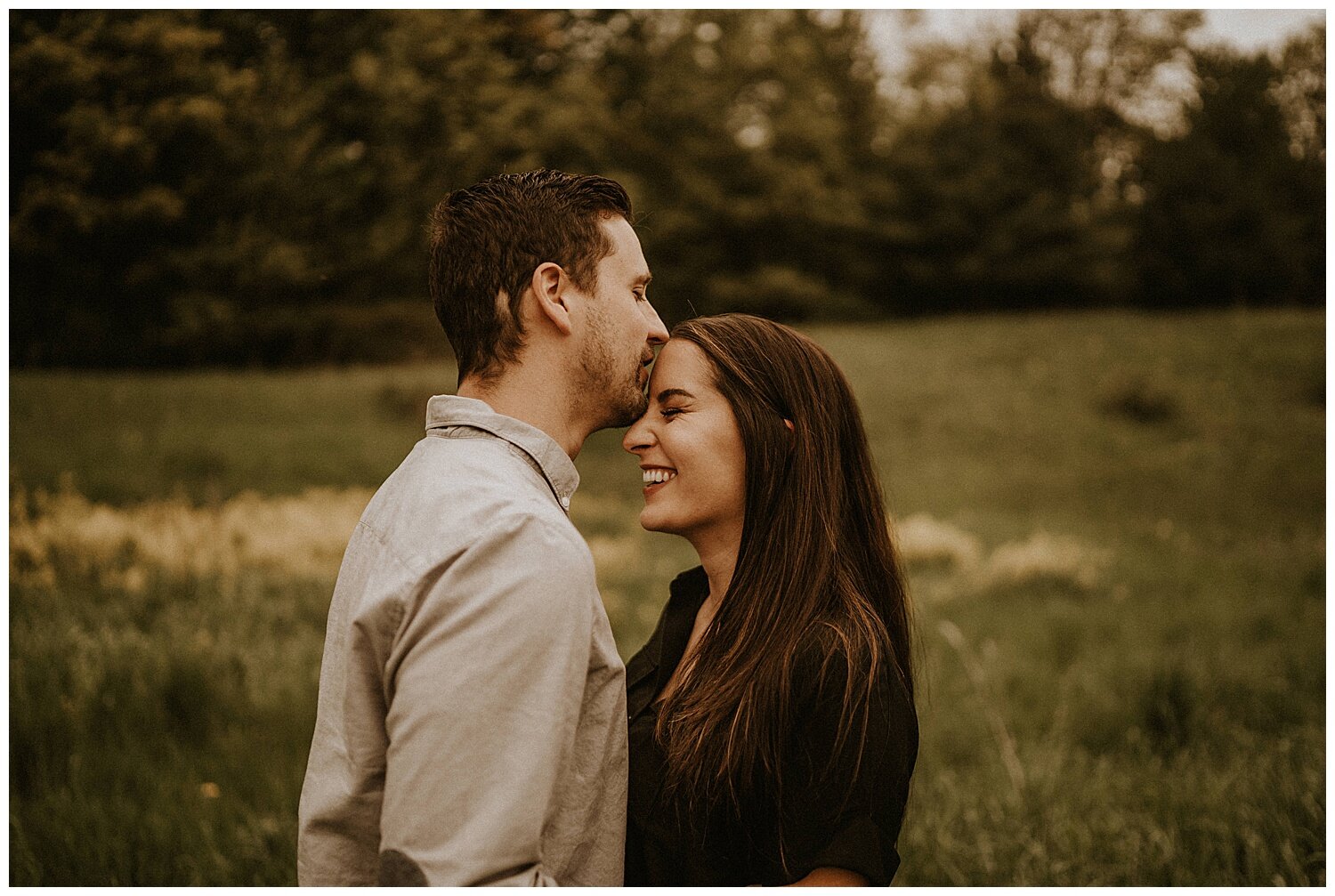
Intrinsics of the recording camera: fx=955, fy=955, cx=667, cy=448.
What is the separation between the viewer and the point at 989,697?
18.3 feet

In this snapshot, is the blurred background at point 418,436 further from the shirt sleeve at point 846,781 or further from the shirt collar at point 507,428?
the shirt sleeve at point 846,781

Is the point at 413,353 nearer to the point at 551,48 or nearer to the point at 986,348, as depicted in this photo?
the point at 551,48

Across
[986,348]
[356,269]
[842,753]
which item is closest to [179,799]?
[842,753]

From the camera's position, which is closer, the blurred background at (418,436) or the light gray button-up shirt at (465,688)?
the light gray button-up shirt at (465,688)

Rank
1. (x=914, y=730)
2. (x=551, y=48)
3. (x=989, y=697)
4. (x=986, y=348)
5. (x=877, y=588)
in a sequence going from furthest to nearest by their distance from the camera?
(x=986, y=348)
(x=551, y=48)
(x=989, y=697)
(x=877, y=588)
(x=914, y=730)

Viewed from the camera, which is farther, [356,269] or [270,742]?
[356,269]

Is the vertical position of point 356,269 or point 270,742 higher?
point 356,269

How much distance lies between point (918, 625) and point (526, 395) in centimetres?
197

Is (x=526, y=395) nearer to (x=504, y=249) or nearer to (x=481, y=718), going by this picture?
(x=504, y=249)

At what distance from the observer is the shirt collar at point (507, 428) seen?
1596 mm

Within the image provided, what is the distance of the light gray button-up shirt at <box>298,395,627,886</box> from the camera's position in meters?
1.25

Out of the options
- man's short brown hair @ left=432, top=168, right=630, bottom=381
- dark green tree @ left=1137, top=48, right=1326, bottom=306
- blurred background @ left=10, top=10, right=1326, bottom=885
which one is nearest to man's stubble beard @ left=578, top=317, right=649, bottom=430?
man's short brown hair @ left=432, top=168, right=630, bottom=381

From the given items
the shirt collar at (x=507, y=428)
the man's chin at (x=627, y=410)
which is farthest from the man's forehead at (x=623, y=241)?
the shirt collar at (x=507, y=428)

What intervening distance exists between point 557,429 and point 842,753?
75 centimetres
